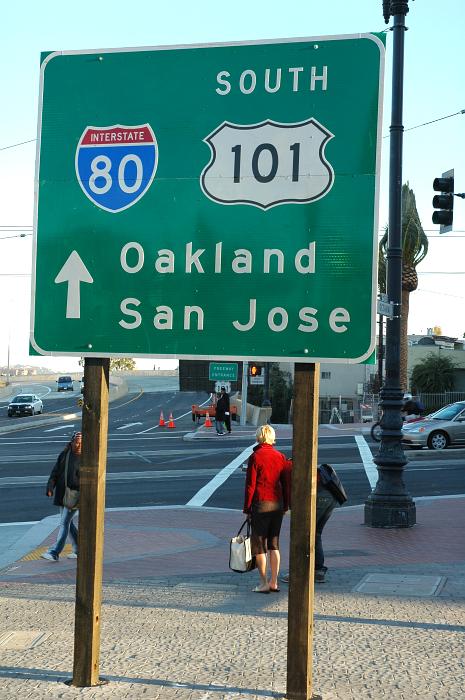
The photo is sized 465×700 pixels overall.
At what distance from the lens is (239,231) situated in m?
6.83

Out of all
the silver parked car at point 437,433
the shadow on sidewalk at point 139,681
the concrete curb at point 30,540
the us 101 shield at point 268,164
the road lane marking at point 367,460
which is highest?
the us 101 shield at point 268,164

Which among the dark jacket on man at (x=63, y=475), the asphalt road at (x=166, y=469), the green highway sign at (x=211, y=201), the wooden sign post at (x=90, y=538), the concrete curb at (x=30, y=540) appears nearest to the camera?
the green highway sign at (x=211, y=201)

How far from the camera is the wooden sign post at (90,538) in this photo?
6836 millimetres

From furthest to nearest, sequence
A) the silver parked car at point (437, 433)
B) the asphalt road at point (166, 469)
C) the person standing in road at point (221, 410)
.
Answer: the person standing in road at point (221, 410) < the silver parked car at point (437, 433) < the asphalt road at point (166, 469)

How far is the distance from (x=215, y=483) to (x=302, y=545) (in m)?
16.5

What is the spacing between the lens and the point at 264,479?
10555 millimetres

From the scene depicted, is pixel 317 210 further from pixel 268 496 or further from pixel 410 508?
pixel 410 508

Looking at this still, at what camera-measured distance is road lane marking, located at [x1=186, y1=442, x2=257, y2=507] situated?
19.7 metres

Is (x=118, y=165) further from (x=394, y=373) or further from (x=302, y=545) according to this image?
(x=394, y=373)

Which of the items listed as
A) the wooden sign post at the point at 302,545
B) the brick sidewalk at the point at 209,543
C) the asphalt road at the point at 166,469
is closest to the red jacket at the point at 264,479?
the brick sidewalk at the point at 209,543

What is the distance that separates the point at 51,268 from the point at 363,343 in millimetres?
2244

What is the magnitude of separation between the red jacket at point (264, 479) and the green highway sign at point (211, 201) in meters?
3.83

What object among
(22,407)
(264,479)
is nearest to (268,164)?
(264,479)

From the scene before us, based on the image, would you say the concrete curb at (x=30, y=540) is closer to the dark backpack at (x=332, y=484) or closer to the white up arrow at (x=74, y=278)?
the dark backpack at (x=332, y=484)
